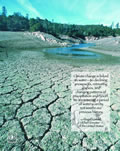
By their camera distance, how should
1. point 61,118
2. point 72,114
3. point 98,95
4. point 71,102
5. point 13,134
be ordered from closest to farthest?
1. point 13,134
2. point 61,118
3. point 72,114
4. point 71,102
5. point 98,95

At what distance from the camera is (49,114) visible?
1843 mm

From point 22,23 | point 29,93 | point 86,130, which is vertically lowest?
point 86,130

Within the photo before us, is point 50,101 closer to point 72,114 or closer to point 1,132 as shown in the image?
point 72,114

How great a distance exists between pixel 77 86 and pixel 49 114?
1343mm

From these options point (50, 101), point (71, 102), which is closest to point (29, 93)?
point (50, 101)

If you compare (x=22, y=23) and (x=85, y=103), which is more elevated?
(x=22, y=23)

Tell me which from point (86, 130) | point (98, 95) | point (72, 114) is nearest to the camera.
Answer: point (86, 130)

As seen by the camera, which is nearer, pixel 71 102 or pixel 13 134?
pixel 13 134

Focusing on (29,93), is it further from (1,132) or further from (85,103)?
(85,103)

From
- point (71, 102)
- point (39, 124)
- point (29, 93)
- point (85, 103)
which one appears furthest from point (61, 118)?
point (29, 93)

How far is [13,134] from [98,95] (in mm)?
2025

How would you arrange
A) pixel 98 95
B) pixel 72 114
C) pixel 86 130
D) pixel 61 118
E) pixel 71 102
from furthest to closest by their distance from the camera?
pixel 98 95 < pixel 71 102 < pixel 72 114 < pixel 61 118 < pixel 86 130

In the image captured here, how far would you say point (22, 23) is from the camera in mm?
58219

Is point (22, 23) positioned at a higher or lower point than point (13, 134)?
higher
